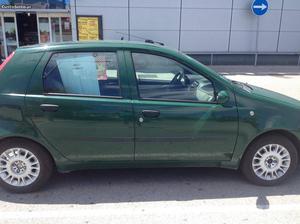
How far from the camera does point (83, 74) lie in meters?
3.33

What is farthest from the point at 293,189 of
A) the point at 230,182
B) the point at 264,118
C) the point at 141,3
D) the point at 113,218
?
the point at 141,3

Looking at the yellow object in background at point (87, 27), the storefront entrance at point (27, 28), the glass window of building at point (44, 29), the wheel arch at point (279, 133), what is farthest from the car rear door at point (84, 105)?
the storefront entrance at point (27, 28)

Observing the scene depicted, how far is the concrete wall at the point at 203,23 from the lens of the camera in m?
13.2

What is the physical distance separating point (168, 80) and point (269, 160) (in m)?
1.47

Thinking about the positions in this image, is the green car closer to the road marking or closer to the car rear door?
the car rear door

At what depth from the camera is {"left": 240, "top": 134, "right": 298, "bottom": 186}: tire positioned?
3516 millimetres

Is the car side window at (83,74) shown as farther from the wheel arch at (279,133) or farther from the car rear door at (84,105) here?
the wheel arch at (279,133)

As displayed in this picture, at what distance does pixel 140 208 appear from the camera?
126 inches

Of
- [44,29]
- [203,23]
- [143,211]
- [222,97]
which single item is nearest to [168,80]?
[222,97]

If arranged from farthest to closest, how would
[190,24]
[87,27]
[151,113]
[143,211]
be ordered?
[190,24]
[87,27]
[151,113]
[143,211]

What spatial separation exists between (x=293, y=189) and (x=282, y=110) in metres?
0.93

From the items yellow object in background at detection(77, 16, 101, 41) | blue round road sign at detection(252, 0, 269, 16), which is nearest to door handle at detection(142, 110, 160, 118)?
yellow object in background at detection(77, 16, 101, 41)

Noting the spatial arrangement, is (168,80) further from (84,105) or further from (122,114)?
(84,105)

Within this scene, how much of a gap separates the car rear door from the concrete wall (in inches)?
406
